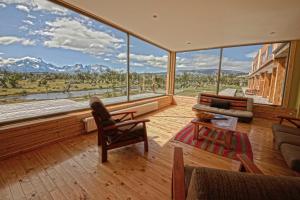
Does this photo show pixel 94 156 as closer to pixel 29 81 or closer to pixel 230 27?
pixel 29 81

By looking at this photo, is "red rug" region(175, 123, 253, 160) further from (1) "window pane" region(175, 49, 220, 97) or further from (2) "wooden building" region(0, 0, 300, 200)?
(1) "window pane" region(175, 49, 220, 97)

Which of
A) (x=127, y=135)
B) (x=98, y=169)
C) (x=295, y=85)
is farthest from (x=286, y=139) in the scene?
(x=295, y=85)

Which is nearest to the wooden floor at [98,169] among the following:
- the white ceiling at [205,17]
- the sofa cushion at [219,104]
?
the sofa cushion at [219,104]

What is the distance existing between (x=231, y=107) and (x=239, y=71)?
5.13ft

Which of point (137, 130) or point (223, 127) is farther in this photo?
point (223, 127)

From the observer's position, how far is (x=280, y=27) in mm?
3385

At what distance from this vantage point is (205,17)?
10.00 feet

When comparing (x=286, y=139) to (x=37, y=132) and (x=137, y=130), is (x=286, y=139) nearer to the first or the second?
(x=137, y=130)

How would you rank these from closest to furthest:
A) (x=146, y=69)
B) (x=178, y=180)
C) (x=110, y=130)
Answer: (x=178, y=180) → (x=110, y=130) → (x=146, y=69)

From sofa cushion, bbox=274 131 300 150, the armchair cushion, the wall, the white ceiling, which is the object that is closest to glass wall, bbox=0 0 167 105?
the white ceiling

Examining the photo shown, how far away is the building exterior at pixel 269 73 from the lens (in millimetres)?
4621

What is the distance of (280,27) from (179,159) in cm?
421

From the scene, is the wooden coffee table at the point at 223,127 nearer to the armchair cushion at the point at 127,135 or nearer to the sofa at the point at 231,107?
the armchair cushion at the point at 127,135

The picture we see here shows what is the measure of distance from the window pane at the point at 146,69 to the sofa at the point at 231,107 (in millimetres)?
1889
